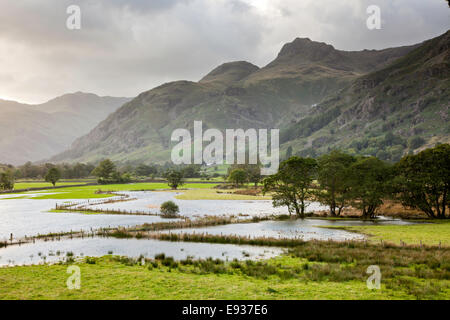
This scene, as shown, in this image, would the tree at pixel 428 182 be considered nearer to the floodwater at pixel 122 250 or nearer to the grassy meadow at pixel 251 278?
the grassy meadow at pixel 251 278

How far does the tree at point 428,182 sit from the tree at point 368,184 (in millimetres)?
3524

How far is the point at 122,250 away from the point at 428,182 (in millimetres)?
60085

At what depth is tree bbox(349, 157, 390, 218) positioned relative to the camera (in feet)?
218

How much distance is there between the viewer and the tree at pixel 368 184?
218 feet

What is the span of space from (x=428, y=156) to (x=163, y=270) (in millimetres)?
64294

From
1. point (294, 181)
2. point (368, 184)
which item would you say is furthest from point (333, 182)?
point (294, 181)

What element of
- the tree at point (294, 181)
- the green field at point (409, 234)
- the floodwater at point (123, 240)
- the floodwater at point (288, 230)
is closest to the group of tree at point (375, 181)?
the tree at point (294, 181)

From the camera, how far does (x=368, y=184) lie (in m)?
67.2

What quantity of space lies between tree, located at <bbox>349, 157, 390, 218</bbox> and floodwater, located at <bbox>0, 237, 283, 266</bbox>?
35.2m

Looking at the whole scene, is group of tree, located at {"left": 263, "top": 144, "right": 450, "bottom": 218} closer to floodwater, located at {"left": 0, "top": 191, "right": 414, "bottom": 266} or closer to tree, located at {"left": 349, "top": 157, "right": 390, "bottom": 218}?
tree, located at {"left": 349, "top": 157, "right": 390, "bottom": 218}

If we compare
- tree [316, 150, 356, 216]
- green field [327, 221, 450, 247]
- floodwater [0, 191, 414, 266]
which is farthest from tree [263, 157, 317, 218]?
green field [327, 221, 450, 247]

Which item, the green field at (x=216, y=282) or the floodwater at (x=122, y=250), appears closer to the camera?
the green field at (x=216, y=282)
